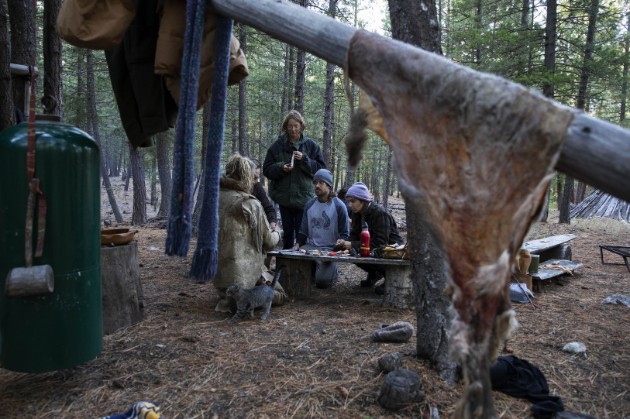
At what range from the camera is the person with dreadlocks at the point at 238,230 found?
5043 millimetres

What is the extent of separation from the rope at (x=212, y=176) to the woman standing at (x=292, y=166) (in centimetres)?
409

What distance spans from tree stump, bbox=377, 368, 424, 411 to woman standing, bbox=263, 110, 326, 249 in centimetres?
384

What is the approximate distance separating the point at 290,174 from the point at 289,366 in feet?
11.2

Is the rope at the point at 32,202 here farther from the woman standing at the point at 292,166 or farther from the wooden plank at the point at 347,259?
the woman standing at the point at 292,166

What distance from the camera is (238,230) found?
511cm

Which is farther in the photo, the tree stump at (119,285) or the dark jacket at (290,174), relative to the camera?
the dark jacket at (290,174)

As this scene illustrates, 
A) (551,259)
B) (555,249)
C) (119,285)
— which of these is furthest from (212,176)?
(555,249)

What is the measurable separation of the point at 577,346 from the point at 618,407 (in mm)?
998

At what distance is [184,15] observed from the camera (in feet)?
6.95

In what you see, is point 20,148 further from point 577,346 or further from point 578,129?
point 577,346

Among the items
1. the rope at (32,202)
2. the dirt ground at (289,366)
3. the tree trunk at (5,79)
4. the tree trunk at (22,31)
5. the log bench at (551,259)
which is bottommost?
the dirt ground at (289,366)

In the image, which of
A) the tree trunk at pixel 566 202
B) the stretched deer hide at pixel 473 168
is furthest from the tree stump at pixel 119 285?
the tree trunk at pixel 566 202

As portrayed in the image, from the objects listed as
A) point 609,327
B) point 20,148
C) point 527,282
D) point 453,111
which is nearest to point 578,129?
point 453,111

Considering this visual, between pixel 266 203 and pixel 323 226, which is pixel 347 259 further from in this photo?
pixel 266 203
